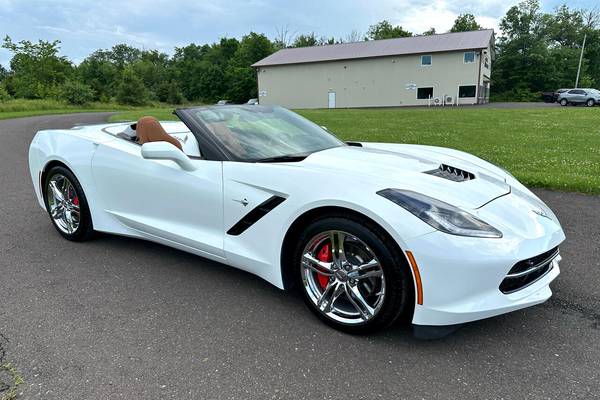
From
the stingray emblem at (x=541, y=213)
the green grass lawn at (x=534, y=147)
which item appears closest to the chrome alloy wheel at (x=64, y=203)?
the stingray emblem at (x=541, y=213)

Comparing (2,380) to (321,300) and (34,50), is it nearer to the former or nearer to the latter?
(321,300)

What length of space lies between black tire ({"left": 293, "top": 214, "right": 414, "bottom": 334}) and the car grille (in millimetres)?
492

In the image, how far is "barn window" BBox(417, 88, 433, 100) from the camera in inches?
1634

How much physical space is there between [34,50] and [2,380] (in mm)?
58297

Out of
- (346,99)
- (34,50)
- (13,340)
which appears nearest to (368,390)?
(13,340)

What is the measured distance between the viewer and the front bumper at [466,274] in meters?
2.10

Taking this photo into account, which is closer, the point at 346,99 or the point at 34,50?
the point at 346,99

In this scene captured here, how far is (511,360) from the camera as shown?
2258 millimetres

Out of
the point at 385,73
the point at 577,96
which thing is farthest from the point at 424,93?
the point at 577,96

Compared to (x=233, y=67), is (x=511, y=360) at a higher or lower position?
lower

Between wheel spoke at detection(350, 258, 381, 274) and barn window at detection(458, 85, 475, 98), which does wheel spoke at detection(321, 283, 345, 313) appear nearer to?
wheel spoke at detection(350, 258, 381, 274)

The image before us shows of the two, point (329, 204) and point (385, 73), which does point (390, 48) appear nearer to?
point (385, 73)

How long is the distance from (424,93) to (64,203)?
41981 millimetres

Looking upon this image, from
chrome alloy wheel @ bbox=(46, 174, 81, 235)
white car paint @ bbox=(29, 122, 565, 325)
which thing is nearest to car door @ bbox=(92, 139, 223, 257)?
white car paint @ bbox=(29, 122, 565, 325)
